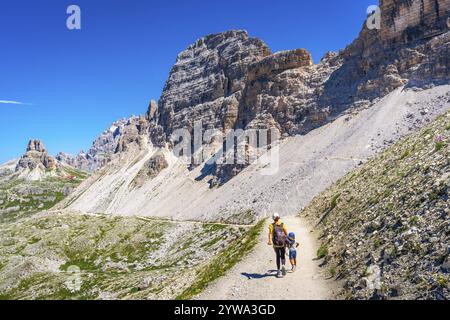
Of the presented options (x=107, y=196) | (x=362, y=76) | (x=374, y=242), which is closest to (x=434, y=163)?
(x=374, y=242)

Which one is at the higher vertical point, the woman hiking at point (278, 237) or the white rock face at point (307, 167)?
the white rock face at point (307, 167)

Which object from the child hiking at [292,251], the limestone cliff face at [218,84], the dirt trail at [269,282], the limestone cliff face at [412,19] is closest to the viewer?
the dirt trail at [269,282]

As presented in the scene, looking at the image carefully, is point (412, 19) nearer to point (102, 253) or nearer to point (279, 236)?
point (279, 236)

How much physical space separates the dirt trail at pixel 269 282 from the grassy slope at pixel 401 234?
42.3 inches

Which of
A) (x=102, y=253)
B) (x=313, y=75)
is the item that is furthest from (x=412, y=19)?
(x=102, y=253)

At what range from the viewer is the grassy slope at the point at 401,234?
15180 millimetres

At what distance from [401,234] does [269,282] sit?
306 inches

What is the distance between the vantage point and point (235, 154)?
378ft

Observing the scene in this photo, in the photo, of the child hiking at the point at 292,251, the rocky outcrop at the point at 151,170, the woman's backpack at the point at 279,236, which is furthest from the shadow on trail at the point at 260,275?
the rocky outcrop at the point at 151,170

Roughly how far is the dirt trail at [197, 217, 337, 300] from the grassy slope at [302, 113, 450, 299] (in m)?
1.08

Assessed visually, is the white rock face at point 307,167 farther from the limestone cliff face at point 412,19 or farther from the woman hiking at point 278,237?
the woman hiking at point 278,237

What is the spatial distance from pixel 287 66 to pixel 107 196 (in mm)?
98992

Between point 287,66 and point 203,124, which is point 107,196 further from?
point 287,66

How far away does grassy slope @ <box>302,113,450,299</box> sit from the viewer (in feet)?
49.8
